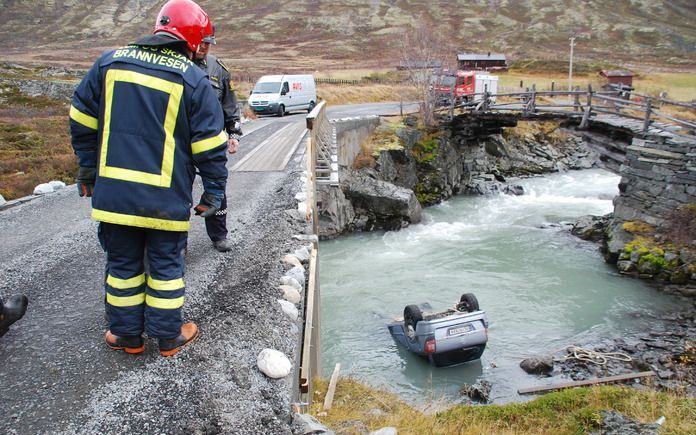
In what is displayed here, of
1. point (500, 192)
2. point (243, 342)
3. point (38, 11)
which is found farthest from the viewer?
point (38, 11)

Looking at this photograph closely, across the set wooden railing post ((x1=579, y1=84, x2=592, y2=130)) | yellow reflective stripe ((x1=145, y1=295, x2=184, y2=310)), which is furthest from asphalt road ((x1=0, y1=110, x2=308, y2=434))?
wooden railing post ((x1=579, y1=84, x2=592, y2=130))

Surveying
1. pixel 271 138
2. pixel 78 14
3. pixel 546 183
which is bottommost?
pixel 546 183

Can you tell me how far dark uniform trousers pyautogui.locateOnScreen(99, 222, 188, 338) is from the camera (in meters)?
3.22

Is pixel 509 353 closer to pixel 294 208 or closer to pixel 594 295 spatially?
pixel 594 295

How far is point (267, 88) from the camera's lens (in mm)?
22609

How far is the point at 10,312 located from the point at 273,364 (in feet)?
6.38

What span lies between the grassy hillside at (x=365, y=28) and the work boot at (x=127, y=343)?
2111 inches

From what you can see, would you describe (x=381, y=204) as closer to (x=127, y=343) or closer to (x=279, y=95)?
(x=279, y=95)

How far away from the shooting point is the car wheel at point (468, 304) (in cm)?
984

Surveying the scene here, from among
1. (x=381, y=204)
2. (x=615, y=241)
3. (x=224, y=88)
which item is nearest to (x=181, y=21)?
(x=224, y=88)

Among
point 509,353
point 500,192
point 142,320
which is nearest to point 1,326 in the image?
point 142,320

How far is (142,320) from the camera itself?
135 inches

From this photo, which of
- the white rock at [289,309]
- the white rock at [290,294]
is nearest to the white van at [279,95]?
the white rock at [290,294]

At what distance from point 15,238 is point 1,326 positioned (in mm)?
3430
